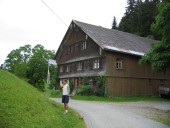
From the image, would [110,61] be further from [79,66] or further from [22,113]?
[22,113]

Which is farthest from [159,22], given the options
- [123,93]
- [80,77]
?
[80,77]

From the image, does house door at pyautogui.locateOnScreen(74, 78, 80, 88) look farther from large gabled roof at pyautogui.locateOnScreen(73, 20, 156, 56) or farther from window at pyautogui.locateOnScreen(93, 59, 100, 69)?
large gabled roof at pyautogui.locateOnScreen(73, 20, 156, 56)

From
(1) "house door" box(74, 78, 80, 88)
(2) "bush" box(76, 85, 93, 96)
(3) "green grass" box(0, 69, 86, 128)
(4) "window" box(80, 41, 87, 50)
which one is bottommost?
(3) "green grass" box(0, 69, 86, 128)

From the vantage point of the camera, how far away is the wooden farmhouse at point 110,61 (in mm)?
30094

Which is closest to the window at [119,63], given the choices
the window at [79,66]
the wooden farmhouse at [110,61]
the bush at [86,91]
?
the wooden farmhouse at [110,61]

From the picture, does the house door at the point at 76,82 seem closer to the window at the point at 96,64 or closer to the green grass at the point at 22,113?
the window at the point at 96,64

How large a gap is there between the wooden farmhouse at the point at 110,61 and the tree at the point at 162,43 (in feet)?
22.8

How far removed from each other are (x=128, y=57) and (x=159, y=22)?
1182cm

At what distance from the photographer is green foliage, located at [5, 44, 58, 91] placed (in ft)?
172

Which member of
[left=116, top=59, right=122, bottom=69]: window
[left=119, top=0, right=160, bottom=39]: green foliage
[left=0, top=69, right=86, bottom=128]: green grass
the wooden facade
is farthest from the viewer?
[left=119, top=0, right=160, bottom=39]: green foliage

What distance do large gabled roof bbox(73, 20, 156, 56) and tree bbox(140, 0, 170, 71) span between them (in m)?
7.53

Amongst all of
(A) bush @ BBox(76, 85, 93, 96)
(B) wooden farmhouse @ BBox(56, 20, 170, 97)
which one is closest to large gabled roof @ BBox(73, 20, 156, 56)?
(B) wooden farmhouse @ BBox(56, 20, 170, 97)

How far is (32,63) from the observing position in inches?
2147

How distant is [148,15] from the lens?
184 feet
